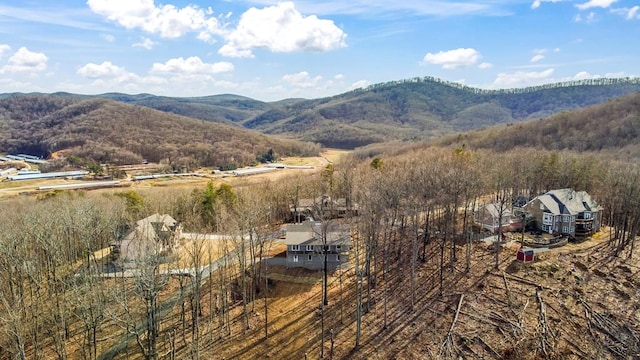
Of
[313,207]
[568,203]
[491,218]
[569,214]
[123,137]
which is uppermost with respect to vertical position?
[123,137]

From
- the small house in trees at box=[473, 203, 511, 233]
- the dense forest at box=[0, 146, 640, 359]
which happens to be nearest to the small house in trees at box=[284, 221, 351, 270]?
the dense forest at box=[0, 146, 640, 359]

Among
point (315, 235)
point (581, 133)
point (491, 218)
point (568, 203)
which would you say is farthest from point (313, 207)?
point (581, 133)

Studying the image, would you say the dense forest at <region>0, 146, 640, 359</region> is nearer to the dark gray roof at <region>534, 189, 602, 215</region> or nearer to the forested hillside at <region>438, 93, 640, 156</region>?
the dark gray roof at <region>534, 189, 602, 215</region>

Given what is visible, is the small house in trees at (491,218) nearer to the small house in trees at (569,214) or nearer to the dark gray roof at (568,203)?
the small house in trees at (569,214)

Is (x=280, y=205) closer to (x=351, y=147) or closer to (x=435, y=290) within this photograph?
(x=435, y=290)

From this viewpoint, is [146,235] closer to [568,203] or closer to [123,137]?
[568,203]

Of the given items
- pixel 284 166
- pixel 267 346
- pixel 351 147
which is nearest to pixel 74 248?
pixel 267 346

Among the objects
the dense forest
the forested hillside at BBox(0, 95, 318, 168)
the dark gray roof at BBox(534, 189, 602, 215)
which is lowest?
the dense forest
